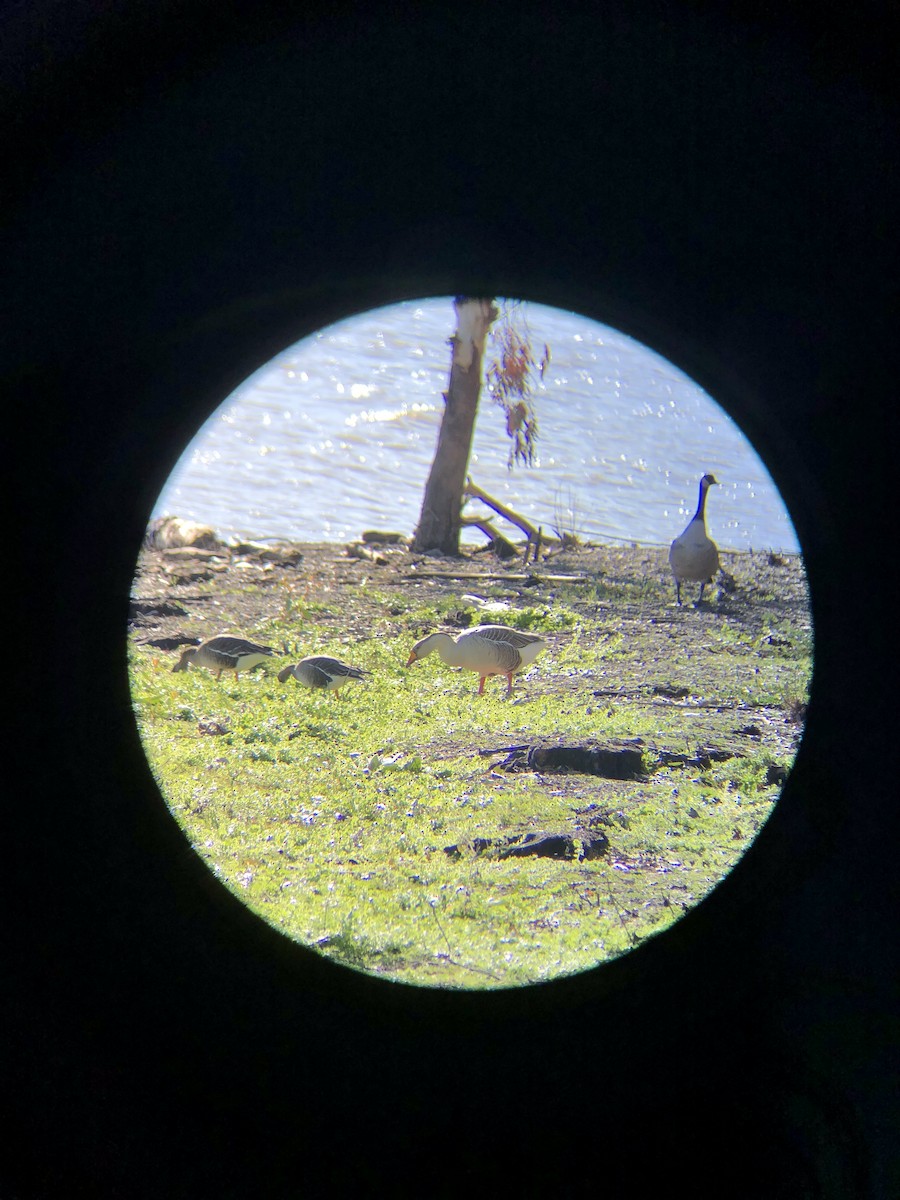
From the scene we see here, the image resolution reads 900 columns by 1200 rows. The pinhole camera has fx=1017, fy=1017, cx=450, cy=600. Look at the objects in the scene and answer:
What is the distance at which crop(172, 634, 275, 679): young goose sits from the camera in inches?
203

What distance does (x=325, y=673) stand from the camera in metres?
4.95

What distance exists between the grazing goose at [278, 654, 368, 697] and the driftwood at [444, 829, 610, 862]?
1.84m

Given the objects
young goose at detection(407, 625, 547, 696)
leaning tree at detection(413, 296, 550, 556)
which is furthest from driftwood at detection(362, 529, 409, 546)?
young goose at detection(407, 625, 547, 696)

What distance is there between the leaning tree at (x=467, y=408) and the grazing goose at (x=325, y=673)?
3.14 metres

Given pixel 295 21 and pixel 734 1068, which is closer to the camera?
pixel 295 21

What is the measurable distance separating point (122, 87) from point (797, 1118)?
1.66 m

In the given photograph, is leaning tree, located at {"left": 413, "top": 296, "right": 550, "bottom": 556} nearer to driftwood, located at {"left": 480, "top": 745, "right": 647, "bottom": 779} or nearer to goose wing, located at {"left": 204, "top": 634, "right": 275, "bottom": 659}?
goose wing, located at {"left": 204, "top": 634, "right": 275, "bottom": 659}

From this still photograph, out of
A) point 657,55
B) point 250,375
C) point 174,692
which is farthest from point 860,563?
point 174,692

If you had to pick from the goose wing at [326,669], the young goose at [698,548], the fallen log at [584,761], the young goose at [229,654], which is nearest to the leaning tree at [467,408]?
the young goose at [698,548]

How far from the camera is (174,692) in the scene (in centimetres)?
496

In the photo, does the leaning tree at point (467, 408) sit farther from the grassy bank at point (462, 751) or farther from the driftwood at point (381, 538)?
the grassy bank at point (462, 751)

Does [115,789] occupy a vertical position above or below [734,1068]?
above

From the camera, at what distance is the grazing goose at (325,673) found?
16.2 ft

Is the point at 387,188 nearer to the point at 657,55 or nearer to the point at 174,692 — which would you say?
the point at 657,55
